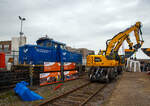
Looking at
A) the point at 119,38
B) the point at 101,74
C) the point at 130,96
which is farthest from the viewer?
the point at 119,38

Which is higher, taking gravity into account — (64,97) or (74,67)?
(74,67)

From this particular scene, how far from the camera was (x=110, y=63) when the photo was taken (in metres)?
10.6

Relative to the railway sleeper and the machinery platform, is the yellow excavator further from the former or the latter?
the machinery platform

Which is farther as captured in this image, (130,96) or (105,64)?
(105,64)

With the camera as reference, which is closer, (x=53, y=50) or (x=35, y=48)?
(x=35, y=48)

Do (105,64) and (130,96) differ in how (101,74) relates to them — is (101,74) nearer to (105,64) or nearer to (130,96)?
(105,64)

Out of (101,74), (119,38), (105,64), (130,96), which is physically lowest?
(130,96)

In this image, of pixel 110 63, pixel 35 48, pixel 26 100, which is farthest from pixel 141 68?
pixel 26 100

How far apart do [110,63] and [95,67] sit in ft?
4.48

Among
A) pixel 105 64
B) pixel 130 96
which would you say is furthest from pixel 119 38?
pixel 130 96

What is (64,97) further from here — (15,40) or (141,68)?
(141,68)

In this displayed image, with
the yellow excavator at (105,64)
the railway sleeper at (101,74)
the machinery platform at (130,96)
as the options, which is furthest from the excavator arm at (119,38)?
the machinery platform at (130,96)

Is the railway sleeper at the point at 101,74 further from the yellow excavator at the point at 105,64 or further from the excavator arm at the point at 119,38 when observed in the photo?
the excavator arm at the point at 119,38

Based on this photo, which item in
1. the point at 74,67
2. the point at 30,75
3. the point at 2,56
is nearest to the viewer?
the point at 2,56
